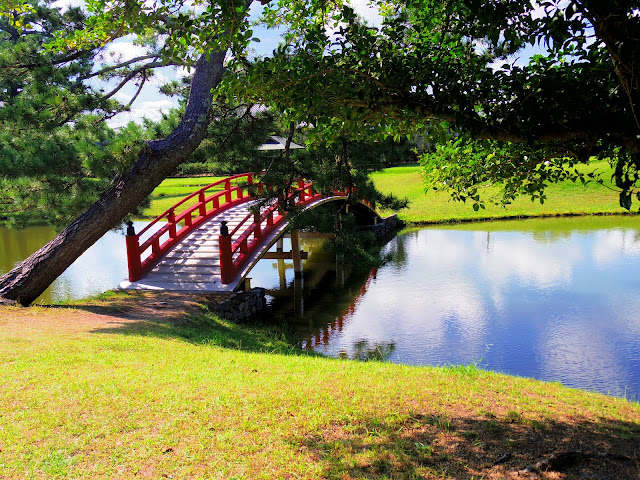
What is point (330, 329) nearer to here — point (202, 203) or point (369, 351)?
point (369, 351)

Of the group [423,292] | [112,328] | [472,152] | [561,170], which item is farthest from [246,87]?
[423,292]

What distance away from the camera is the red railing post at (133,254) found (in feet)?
36.8

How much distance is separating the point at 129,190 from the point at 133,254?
6.58ft

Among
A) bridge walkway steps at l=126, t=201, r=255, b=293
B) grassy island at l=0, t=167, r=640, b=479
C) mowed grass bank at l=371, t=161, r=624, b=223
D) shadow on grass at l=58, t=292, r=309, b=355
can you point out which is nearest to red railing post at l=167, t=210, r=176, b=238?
bridge walkway steps at l=126, t=201, r=255, b=293

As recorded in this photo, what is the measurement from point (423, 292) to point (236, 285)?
4.69m

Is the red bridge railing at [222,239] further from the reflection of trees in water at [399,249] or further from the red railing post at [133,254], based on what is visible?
the reflection of trees in water at [399,249]

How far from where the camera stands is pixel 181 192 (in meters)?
34.1

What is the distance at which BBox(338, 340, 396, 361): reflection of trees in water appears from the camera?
8.85m

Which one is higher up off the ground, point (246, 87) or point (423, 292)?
point (246, 87)

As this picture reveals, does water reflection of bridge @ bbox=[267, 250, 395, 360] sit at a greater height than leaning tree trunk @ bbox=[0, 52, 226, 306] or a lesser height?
lesser

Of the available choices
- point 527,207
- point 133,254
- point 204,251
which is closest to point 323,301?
point 204,251

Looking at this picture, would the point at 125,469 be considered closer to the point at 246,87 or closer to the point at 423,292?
the point at 246,87

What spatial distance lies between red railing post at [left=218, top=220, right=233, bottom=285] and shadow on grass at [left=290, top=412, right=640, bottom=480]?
7.23 m

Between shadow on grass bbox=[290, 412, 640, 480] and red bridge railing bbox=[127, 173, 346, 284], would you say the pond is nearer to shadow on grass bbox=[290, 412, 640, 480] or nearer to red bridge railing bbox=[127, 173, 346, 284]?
red bridge railing bbox=[127, 173, 346, 284]
